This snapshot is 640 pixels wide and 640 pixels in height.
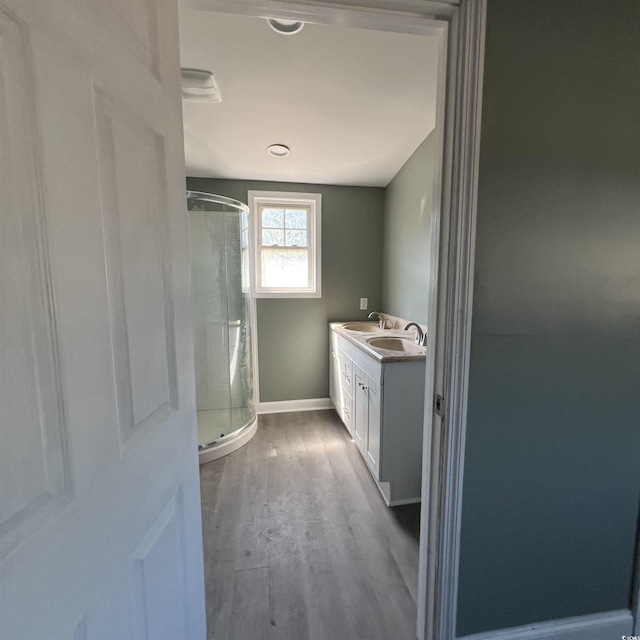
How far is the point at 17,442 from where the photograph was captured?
1.31 feet

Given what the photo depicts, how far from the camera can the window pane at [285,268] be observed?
333 centimetres

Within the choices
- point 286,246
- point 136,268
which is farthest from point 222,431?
point 136,268

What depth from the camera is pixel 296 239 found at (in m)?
3.34

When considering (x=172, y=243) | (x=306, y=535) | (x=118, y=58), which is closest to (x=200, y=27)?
(x=118, y=58)

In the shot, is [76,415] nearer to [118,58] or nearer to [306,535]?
[118,58]

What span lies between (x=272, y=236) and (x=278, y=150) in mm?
910

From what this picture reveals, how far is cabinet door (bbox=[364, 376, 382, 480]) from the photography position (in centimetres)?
200

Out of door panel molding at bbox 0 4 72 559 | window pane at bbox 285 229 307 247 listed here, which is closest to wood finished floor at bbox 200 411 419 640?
door panel molding at bbox 0 4 72 559

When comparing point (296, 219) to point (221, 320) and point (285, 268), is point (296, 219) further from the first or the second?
point (221, 320)

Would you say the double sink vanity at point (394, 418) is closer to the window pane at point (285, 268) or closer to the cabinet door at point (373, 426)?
the cabinet door at point (373, 426)

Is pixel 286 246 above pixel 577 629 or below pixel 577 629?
above

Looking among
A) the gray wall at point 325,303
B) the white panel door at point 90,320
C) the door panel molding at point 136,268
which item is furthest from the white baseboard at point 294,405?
the door panel molding at point 136,268

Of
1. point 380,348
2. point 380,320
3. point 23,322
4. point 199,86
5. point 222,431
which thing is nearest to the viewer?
point 23,322

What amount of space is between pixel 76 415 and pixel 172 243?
0.44 meters
